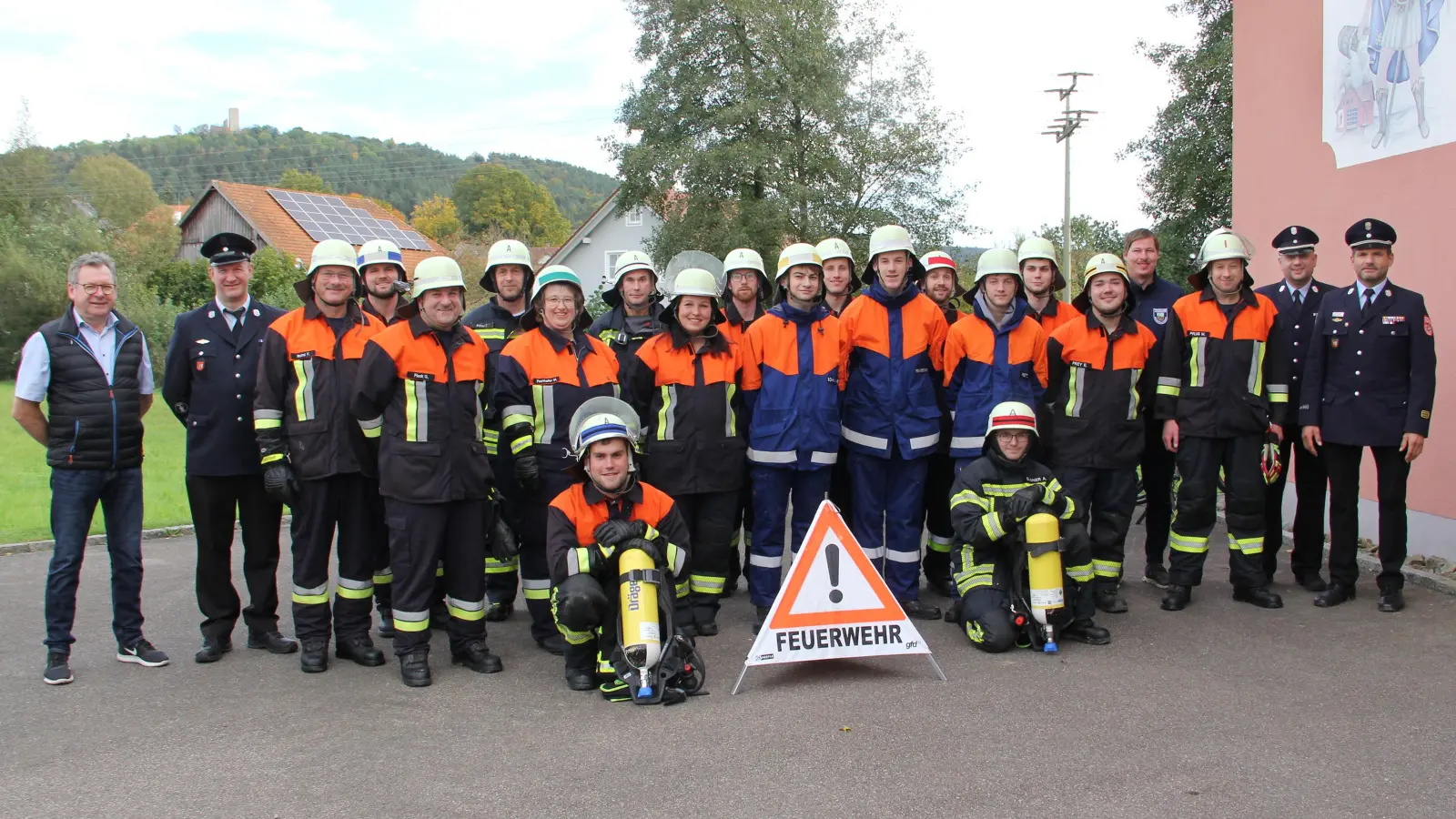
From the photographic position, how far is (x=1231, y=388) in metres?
7.22

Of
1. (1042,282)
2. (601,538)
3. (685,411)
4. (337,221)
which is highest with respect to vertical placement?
(337,221)

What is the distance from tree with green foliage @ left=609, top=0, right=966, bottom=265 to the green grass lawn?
16.7 metres

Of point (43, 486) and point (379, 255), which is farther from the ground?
point (379, 255)

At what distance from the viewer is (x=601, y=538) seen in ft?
18.9

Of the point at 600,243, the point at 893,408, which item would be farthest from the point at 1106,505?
the point at 600,243

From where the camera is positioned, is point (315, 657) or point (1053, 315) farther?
point (1053, 315)

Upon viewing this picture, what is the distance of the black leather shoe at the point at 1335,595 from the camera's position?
7207mm

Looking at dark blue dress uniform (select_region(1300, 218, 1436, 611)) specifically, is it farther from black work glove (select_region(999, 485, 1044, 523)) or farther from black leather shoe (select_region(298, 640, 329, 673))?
black leather shoe (select_region(298, 640, 329, 673))

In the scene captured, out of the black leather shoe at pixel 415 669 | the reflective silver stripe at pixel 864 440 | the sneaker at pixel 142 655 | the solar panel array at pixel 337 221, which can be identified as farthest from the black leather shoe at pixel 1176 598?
the solar panel array at pixel 337 221

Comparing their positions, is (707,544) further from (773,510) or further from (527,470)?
(527,470)

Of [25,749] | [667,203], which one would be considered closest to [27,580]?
[25,749]

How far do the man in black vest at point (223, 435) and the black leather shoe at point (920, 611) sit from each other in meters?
3.82

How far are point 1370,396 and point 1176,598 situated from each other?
177 cm

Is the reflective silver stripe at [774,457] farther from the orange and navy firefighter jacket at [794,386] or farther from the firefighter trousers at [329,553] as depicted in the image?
the firefighter trousers at [329,553]
